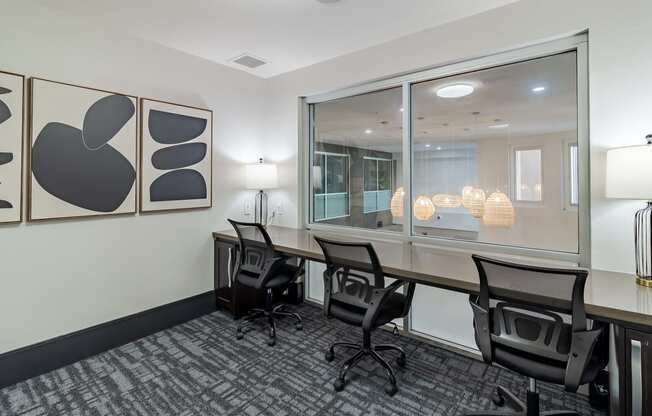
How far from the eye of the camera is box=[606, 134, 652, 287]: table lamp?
64.7 inches

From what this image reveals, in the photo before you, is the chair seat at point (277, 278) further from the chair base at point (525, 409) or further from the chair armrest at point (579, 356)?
the chair armrest at point (579, 356)

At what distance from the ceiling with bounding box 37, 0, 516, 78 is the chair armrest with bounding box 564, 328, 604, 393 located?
217 cm

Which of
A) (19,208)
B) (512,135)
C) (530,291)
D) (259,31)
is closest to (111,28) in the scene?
(259,31)

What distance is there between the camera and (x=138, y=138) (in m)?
2.81

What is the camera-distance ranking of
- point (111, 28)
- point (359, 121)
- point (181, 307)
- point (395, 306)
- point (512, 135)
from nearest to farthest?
point (395, 306), point (512, 135), point (111, 28), point (181, 307), point (359, 121)

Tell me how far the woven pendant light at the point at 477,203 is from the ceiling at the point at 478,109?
0.45 meters

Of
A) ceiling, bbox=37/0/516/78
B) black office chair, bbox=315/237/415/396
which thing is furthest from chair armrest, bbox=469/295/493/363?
ceiling, bbox=37/0/516/78

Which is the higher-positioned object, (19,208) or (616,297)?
(19,208)

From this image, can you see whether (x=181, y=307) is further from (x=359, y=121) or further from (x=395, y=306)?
(x=359, y=121)

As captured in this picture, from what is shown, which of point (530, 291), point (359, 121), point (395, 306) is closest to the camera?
point (530, 291)

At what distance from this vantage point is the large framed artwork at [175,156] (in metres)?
2.88

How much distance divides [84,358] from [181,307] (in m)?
0.83

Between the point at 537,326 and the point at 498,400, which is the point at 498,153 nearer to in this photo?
the point at 537,326

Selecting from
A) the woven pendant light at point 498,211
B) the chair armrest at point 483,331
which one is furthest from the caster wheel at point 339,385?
the woven pendant light at point 498,211
